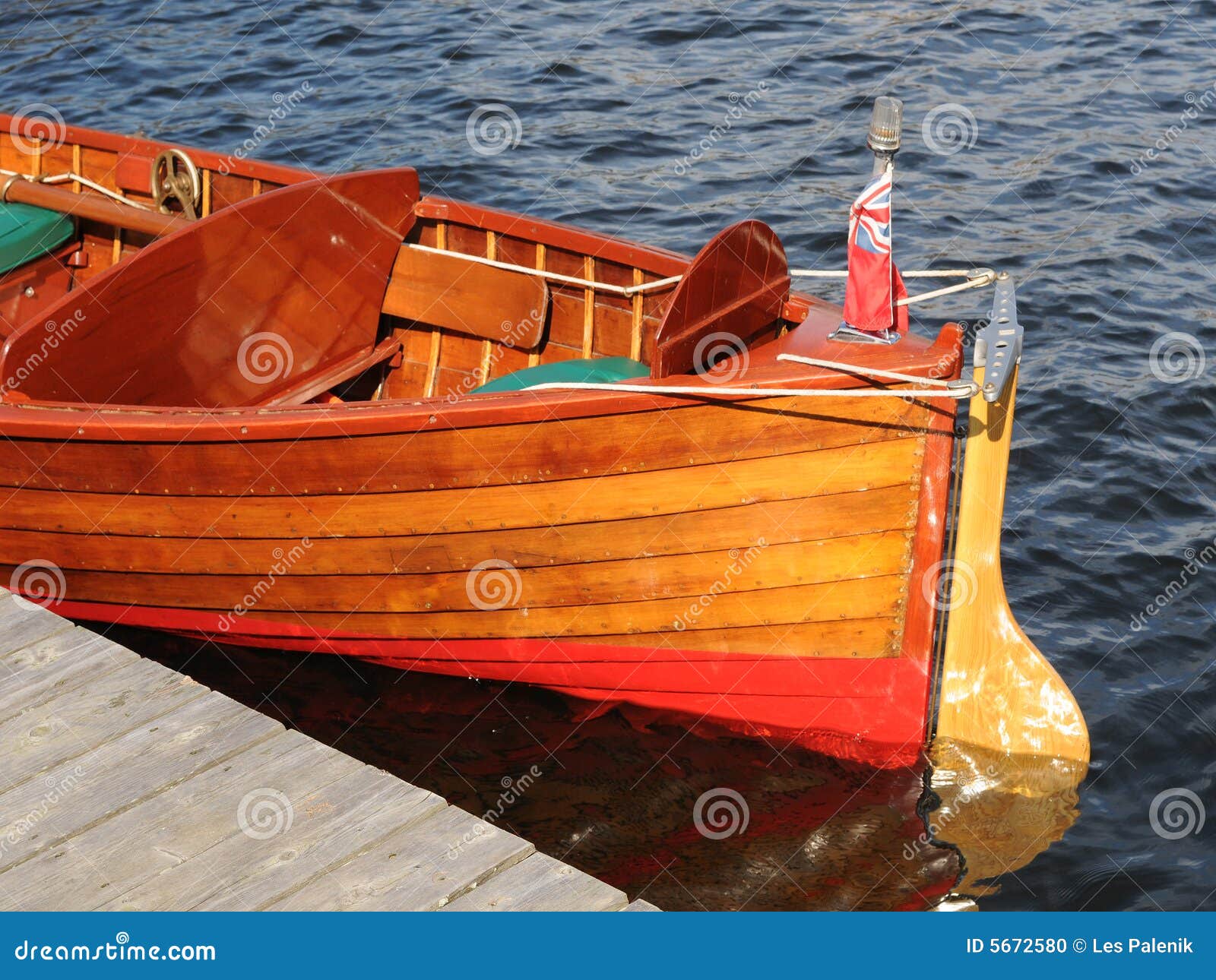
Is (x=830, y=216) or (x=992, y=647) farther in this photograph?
(x=830, y=216)

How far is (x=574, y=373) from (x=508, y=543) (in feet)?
2.96

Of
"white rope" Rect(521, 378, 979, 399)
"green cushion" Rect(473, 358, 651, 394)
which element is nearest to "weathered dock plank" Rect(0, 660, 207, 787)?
"white rope" Rect(521, 378, 979, 399)

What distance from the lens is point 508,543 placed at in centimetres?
506

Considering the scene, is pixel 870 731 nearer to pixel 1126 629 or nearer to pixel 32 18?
pixel 1126 629

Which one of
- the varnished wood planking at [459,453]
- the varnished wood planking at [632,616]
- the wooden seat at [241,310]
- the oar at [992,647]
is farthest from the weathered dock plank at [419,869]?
the wooden seat at [241,310]

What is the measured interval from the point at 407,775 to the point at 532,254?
2.29m

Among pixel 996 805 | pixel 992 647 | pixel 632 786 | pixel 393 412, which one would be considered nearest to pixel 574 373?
pixel 393 412

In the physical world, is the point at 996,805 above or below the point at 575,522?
below

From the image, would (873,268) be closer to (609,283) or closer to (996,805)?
(609,283)

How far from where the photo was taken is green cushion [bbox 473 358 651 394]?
5.60m

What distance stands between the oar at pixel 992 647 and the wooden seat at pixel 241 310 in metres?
2.75

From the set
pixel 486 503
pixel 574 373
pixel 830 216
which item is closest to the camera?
pixel 486 503

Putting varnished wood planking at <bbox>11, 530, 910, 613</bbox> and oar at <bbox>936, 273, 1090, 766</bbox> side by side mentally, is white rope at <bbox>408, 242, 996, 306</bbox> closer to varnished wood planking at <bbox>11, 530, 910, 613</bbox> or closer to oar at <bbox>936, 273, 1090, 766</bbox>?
oar at <bbox>936, 273, 1090, 766</bbox>

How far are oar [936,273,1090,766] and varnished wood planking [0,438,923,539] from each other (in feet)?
0.99
